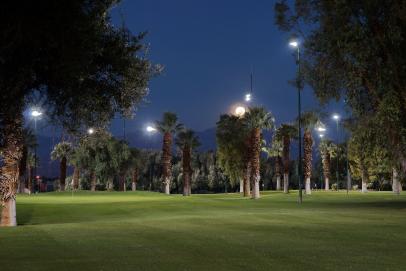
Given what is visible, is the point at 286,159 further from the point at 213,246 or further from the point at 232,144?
the point at 213,246

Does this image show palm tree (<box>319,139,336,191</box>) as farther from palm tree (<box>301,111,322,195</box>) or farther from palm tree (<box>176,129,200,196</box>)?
palm tree (<box>176,129,200,196</box>)

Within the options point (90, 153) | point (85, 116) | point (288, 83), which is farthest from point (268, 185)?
point (85, 116)

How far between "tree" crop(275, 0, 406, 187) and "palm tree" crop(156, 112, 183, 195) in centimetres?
5722

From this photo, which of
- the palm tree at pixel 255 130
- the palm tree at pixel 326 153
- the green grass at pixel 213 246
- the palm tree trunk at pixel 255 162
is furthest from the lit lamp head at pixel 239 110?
the green grass at pixel 213 246

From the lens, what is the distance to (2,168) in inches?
1265

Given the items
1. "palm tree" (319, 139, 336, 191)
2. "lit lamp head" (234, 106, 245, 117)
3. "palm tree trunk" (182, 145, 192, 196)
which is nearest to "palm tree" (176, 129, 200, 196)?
"palm tree trunk" (182, 145, 192, 196)

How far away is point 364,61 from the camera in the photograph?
26.0 m

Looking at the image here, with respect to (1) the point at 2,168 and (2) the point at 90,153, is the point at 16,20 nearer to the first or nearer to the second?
(1) the point at 2,168

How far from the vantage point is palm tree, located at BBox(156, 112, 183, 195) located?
8675 centimetres

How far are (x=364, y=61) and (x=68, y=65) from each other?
1473cm

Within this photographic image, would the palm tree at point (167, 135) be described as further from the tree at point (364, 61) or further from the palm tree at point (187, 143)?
the tree at point (364, 61)

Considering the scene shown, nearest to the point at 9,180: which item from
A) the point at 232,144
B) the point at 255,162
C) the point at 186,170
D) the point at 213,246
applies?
the point at 213,246

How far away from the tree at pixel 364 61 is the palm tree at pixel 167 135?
5722 centimetres

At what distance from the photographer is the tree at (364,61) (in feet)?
83.9
